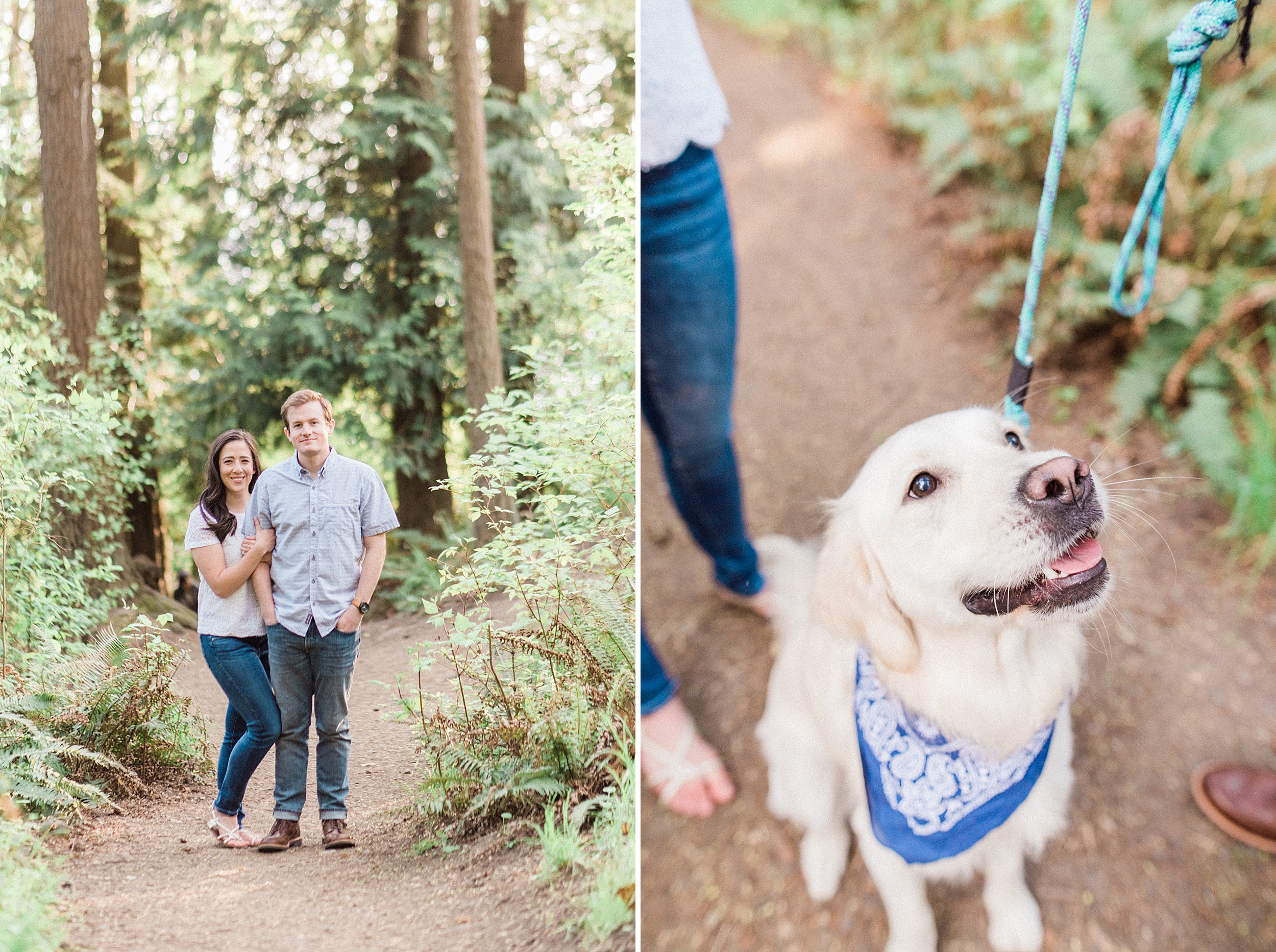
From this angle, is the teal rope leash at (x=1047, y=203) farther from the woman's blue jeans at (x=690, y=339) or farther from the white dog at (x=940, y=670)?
the woman's blue jeans at (x=690, y=339)

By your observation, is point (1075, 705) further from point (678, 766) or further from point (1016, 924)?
point (678, 766)

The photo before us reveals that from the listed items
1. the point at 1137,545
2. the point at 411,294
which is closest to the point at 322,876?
the point at 411,294

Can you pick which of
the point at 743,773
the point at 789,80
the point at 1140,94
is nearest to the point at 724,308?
the point at 743,773

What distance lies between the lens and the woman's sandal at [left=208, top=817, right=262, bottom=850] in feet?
3.71

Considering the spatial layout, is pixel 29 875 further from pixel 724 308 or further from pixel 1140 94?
pixel 1140 94

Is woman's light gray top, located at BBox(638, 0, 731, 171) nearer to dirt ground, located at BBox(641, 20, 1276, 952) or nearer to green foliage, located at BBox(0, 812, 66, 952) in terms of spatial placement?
dirt ground, located at BBox(641, 20, 1276, 952)

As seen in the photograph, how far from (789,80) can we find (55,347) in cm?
481

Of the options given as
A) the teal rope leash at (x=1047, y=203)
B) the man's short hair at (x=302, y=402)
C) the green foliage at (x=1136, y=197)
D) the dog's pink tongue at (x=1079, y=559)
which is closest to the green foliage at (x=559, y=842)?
the man's short hair at (x=302, y=402)

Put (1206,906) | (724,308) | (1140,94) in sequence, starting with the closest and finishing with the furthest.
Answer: (724,308) → (1206,906) → (1140,94)

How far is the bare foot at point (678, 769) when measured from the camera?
209cm

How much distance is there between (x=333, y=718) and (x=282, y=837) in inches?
7.5

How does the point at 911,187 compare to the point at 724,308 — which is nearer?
the point at 724,308

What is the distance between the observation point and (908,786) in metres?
1.49

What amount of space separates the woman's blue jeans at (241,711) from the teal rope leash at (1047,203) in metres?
1.27
